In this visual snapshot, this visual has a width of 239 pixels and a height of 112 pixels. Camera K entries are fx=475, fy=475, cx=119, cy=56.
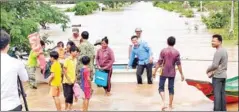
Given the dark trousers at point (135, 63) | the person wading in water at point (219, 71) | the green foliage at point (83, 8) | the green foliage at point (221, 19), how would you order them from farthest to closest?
the green foliage at point (83, 8), the green foliage at point (221, 19), the dark trousers at point (135, 63), the person wading in water at point (219, 71)

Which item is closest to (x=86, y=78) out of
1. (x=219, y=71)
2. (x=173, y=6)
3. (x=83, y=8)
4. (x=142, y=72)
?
(x=219, y=71)

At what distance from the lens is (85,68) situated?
7.56m

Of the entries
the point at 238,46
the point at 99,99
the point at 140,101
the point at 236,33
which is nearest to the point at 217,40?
the point at 140,101

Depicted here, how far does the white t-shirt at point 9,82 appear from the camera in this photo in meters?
4.08

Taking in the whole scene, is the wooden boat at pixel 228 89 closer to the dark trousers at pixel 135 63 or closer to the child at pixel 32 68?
the dark trousers at pixel 135 63

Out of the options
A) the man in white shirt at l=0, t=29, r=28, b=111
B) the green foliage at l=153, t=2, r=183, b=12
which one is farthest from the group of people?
the green foliage at l=153, t=2, r=183, b=12

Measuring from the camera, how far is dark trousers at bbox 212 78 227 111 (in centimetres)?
736

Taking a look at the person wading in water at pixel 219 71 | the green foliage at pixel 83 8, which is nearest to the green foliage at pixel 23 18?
the person wading in water at pixel 219 71

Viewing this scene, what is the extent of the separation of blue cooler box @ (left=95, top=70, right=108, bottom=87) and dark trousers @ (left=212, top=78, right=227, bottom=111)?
264cm

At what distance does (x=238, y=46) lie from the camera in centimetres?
2003

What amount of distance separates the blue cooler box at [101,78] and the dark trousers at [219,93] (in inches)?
104

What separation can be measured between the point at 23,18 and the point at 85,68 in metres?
4.45

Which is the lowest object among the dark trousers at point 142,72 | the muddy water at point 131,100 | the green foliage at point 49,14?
the muddy water at point 131,100

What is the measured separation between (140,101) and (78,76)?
1321mm
